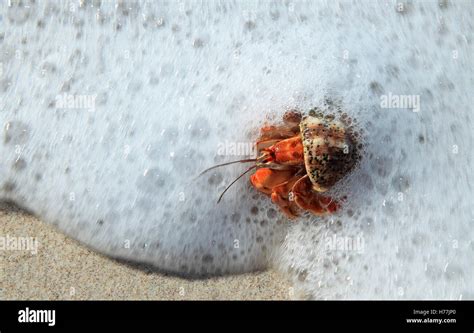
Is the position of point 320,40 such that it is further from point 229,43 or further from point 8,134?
point 8,134

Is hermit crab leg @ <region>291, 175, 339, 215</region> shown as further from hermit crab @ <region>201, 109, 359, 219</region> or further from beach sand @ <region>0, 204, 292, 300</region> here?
beach sand @ <region>0, 204, 292, 300</region>

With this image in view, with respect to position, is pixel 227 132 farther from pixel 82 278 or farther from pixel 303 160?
pixel 82 278

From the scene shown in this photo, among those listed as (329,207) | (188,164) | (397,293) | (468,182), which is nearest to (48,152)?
(188,164)

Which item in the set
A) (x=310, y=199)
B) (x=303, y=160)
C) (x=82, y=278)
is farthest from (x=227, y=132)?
(x=82, y=278)

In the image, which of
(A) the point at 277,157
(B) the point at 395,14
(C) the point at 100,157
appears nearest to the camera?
(A) the point at 277,157

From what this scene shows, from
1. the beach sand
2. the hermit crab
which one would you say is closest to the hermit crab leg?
the hermit crab

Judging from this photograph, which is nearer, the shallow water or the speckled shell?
the speckled shell
